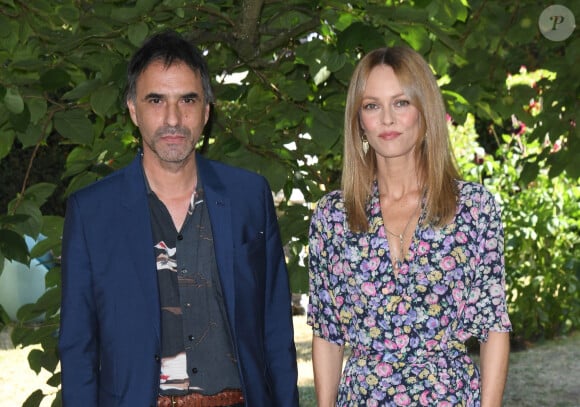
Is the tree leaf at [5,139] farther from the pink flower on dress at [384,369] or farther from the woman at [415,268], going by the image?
the pink flower on dress at [384,369]

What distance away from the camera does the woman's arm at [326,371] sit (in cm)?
356

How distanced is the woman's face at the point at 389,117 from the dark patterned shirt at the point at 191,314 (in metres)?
0.67

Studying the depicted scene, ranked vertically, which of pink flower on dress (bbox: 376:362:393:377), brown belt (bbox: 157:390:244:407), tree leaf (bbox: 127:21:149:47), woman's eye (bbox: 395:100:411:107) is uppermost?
tree leaf (bbox: 127:21:149:47)

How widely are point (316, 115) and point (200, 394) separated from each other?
1.75 m

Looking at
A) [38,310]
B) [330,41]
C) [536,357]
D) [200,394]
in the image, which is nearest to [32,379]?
[536,357]

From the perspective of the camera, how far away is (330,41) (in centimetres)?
482

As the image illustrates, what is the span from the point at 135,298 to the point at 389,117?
3.49ft

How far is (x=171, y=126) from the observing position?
3254 millimetres

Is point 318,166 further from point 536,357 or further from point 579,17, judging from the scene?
point 536,357

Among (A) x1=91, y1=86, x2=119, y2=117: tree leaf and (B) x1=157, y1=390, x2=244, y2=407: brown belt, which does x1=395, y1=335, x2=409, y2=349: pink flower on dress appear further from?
(A) x1=91, y1=86, x2=119, y2=117: tree leaf

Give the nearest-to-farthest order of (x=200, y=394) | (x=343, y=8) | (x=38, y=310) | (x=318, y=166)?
(x=200, y=394)
(x=343, y=8)
(x=38, y=310)
(x=318, y=166)

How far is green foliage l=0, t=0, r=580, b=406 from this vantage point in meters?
4.37
